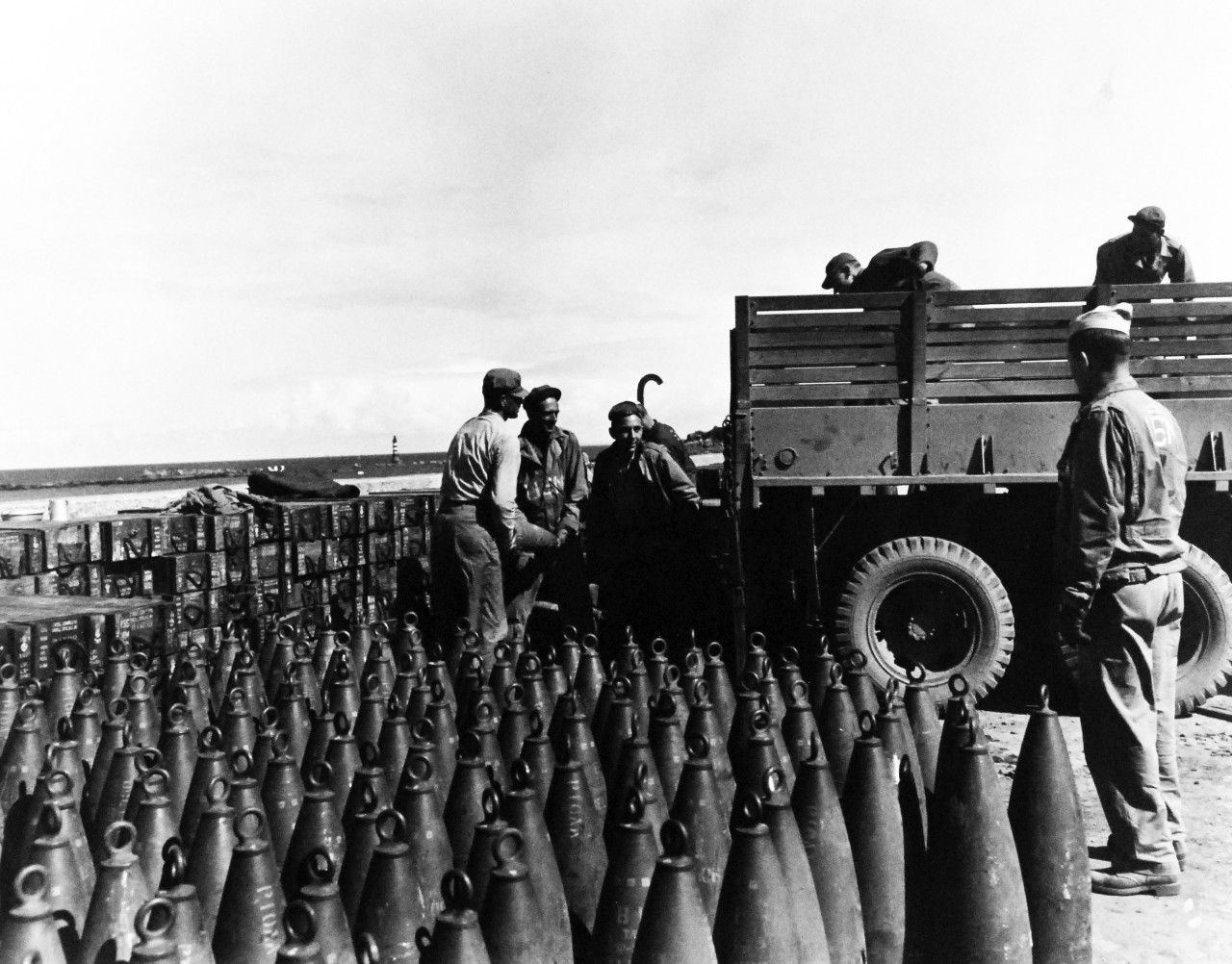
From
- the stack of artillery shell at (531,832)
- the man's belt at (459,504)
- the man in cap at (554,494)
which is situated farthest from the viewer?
the man in cap at (554,494)

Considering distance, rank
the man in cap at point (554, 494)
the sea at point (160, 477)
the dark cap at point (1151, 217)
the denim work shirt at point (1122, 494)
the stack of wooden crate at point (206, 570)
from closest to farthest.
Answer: the denim work shirt at point (1122, 494)
the stack of wooden crate at point (206, 570)
the dark cap at point (1151, 217)
the man in cap at point (554, 494)
the sea at point (160, 477)

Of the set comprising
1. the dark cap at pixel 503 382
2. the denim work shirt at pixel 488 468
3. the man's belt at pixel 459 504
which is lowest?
the man's belt at pixel 459 504

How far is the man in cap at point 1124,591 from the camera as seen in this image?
3.39 metres

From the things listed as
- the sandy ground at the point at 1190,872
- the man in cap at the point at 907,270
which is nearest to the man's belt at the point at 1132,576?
the sandy ground at the point at 1190,872

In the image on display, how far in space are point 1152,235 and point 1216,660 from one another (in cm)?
257

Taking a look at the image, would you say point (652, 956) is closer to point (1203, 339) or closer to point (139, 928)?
point (139, 928)

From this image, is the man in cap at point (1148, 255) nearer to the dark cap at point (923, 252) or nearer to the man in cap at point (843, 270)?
the dark cap at point (923, 252)

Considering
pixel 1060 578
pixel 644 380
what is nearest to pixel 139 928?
pixel 1060 578

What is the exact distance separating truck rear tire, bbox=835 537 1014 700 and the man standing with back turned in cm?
200

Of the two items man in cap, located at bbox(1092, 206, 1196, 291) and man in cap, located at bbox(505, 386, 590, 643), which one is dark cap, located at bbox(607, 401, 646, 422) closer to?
man in cap, located at bbox(505, 386, 590, 643)

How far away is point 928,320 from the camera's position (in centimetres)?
595

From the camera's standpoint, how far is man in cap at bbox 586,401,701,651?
655 centimetres

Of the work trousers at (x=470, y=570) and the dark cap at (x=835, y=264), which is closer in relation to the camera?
Result: the work trousers at (x=470, y=570)

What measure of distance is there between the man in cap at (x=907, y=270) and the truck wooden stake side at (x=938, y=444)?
683mm
